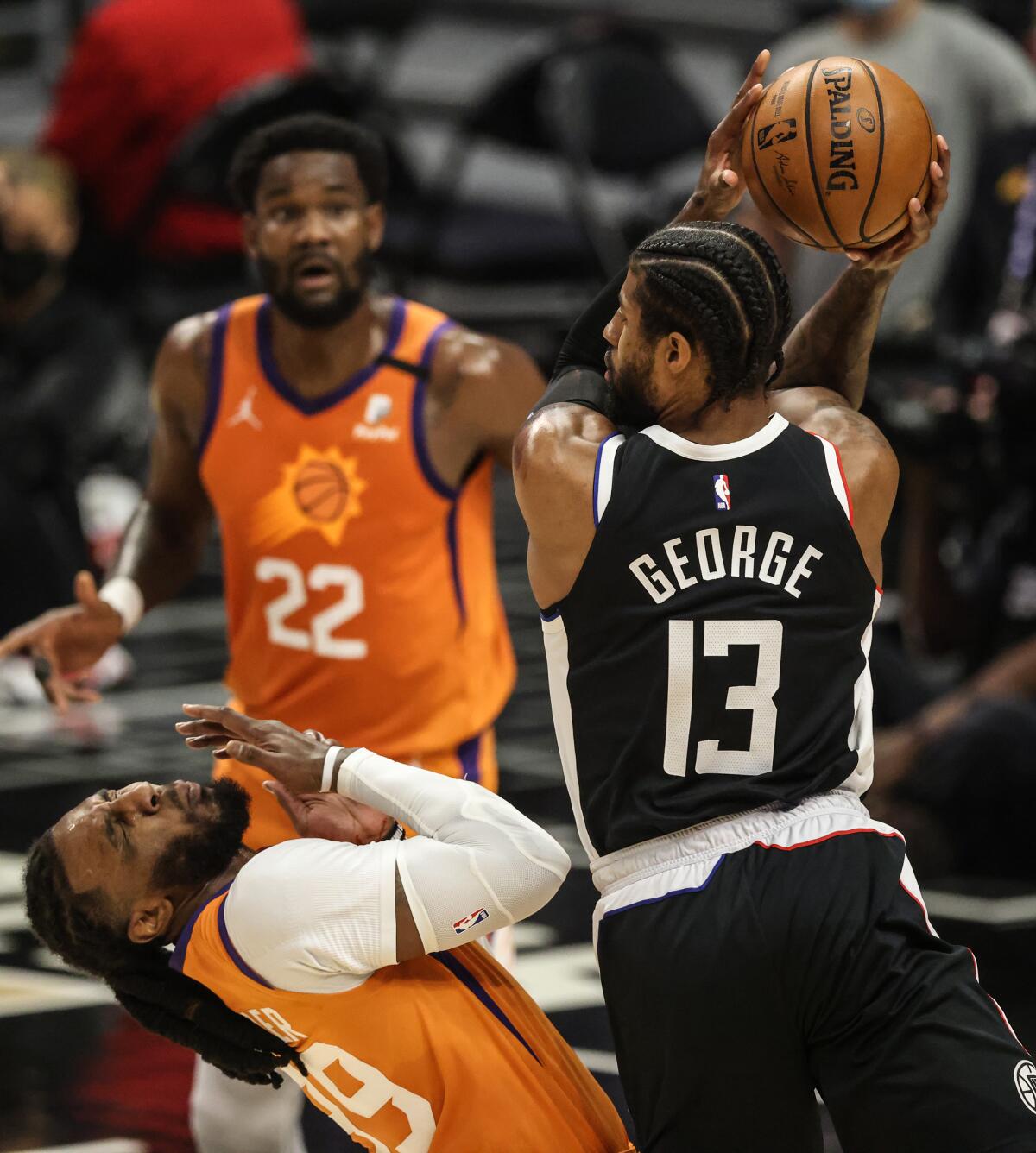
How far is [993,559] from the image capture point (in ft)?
25.4

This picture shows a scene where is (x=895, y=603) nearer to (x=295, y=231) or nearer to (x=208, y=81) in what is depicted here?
(x=208, y=81)

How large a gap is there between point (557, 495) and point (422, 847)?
1.78ft

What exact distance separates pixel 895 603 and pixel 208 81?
14.7 feet

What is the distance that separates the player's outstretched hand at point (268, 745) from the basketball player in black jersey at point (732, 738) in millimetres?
376

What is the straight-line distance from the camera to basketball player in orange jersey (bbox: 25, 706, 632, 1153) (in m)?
3.03

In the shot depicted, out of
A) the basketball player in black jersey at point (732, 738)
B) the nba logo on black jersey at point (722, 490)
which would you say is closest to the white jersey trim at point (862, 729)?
the basketball player in black jersey at point (732, 738)

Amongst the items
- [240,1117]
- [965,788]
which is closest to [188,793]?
[240,1117]

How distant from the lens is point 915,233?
336 cm

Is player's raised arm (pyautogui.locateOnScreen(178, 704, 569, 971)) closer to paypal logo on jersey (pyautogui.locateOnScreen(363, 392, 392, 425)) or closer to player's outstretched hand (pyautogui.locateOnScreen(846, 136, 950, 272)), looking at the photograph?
player's outstretched hand (pyautogui.locateOnScreen(846, 136, 950, 272))

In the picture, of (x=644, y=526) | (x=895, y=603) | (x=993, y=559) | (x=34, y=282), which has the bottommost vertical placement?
(x=895, y=603)

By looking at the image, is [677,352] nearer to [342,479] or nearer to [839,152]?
[839,152]

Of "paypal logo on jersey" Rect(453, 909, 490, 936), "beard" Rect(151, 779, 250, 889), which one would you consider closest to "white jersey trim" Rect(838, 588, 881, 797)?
"paypal logo on jersey" Rect(453, 909, 490, 936)

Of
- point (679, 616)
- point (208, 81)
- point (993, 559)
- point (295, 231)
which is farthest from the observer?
point (208, 81)

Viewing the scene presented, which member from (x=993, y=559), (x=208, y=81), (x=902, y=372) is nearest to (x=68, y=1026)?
(x=993, y=559)
